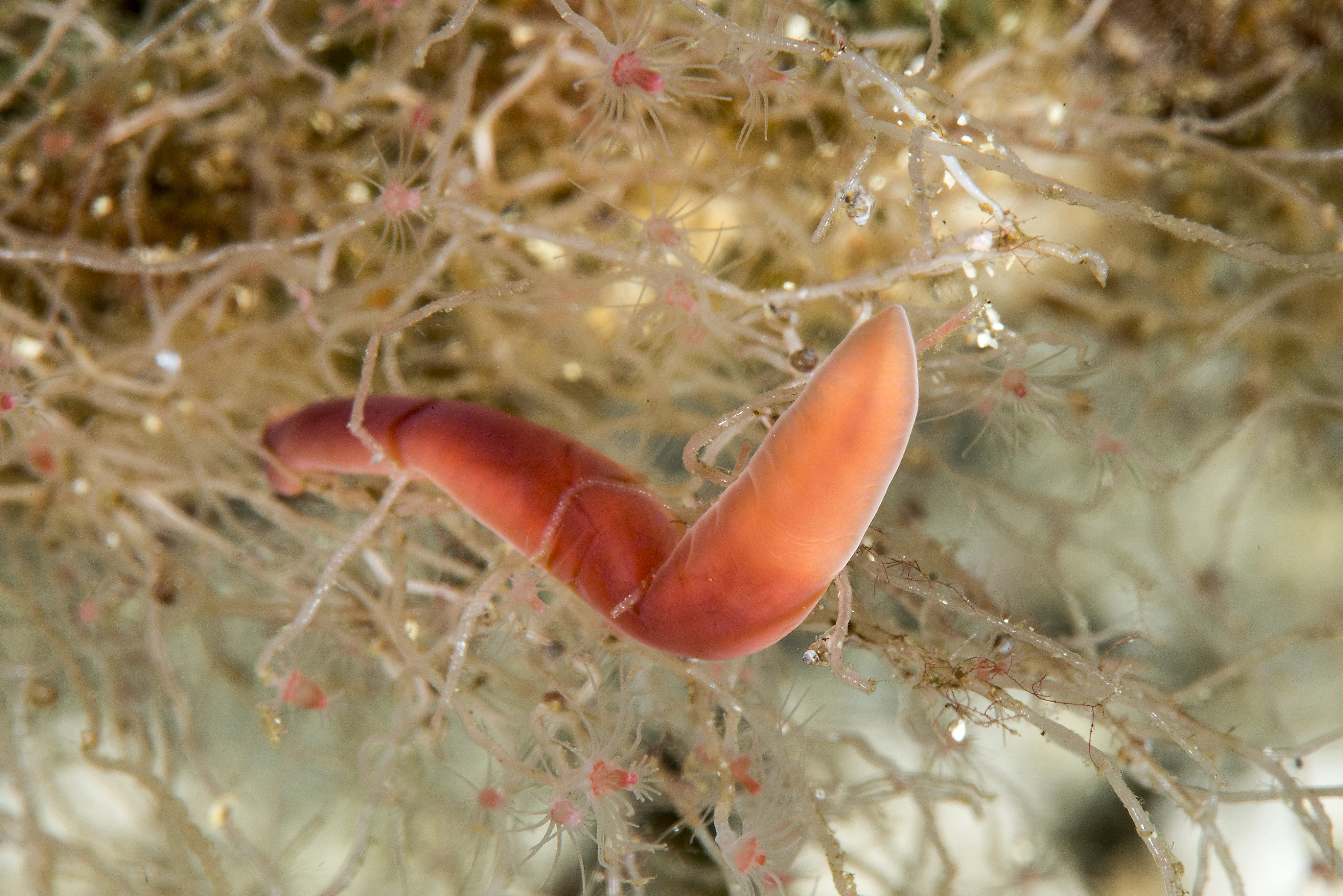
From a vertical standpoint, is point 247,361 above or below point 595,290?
below

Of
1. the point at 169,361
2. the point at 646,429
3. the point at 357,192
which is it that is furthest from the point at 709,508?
the point at 357,192

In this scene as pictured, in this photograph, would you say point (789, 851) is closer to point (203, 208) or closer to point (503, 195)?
point (503, 195)

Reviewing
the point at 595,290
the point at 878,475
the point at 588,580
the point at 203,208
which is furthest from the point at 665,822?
the point at 203,208

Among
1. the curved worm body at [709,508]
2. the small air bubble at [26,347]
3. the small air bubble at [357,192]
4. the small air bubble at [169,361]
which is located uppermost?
the curved worm body at [709,508]

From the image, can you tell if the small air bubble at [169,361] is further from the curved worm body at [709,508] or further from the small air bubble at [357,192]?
the small air bubble at [357,192]

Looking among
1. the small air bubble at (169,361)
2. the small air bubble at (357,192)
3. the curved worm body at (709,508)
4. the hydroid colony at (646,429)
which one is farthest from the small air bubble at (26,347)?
the curved worm body at (709,508)

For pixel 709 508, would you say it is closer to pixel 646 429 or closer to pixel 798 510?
pixel 798 510

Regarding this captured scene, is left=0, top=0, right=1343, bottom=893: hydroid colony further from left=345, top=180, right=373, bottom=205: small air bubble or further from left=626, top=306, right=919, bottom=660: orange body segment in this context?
left=626, top=306, right=919, bottom=660: orange body segment
